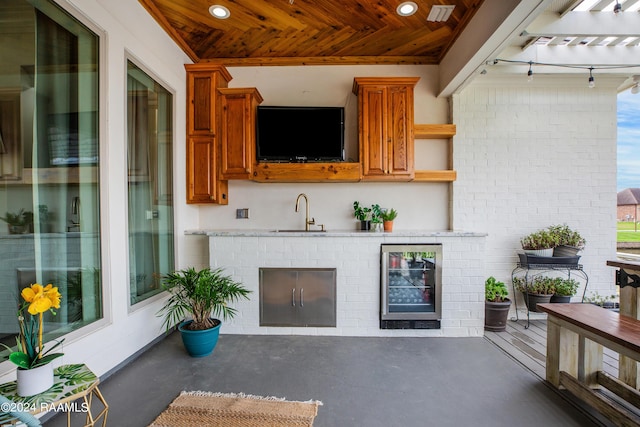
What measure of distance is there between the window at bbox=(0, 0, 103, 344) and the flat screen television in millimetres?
1589

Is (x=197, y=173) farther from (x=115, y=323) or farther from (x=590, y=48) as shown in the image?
(x=590, y=48)

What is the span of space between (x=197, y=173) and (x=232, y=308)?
61.1 inches

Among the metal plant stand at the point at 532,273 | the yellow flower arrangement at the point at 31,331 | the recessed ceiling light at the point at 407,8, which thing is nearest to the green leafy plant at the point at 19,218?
the yellow flower arrangement at the point at 31,331

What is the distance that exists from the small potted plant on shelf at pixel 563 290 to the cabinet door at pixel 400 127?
2.03 meters

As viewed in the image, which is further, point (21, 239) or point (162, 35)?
point (162, 35)

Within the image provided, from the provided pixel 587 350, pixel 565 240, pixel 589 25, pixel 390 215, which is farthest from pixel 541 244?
pixel 589 25

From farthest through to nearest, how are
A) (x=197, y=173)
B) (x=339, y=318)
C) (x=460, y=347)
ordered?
(x=197, y=173), (x=339, y=318), (x=460, y=347)

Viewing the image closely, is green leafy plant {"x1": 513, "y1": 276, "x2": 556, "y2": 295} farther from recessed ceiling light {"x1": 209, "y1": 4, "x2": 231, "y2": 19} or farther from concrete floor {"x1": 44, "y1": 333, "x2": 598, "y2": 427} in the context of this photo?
recessed ceiling light {"x1": 209, "y1": 4, "x2": 231, "y2": 19}

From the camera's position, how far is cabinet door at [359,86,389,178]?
3.30 m

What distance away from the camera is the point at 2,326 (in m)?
1.54

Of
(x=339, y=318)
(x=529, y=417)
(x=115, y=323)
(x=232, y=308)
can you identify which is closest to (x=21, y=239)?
(x=115, y=323)

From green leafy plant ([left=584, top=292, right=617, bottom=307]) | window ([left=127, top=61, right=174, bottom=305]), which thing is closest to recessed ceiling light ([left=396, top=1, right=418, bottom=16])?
window ([left=127, top=61, right=174, bottom=305])

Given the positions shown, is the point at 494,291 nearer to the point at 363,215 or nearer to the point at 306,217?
the point at 363,215

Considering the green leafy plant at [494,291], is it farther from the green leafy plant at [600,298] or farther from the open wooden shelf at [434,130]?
the open wooden shelf at [434,130]
